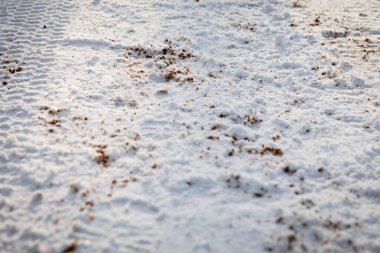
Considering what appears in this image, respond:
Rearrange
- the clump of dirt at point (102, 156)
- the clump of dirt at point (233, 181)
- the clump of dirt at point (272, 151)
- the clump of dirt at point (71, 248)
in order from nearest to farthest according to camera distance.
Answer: the clump of dirt at point (71, 248) < the clump of dirt at point (233, 181) < the clump of dirt at point (102, 156) < the clump of dirt at point (272, 151)

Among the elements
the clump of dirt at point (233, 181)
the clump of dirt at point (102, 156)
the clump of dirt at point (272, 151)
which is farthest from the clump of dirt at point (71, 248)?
the clump of dirt at point (272, 151)

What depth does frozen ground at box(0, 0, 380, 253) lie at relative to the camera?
2.85 metres

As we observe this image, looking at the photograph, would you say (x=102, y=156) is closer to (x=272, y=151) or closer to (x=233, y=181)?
(x=233, y=181)

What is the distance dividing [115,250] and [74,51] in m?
3.55

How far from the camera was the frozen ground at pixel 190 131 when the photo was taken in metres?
2.85

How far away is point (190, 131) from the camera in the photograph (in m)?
3.80

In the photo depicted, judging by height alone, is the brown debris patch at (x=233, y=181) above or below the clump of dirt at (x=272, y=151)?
below

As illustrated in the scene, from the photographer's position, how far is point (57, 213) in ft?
9.62

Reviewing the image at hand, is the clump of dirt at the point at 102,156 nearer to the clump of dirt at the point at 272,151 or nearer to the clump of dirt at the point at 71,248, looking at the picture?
the clump of dirt at the point at 71,248

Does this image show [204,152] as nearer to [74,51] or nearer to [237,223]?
[237,223]

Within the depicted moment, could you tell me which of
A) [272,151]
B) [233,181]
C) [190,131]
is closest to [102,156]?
[190,131]

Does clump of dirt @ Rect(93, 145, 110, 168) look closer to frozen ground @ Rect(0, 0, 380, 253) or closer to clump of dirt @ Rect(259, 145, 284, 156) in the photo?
frozen ground @ Rect(0, 0, 380, 253)

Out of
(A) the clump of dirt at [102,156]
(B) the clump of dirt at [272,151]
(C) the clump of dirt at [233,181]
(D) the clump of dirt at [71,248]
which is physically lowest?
(D) the clump of dirt at [71,248]

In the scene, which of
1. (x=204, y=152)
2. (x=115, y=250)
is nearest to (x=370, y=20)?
(x=204, y=152)
